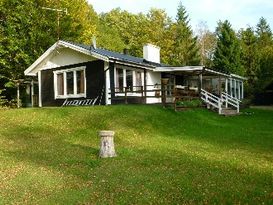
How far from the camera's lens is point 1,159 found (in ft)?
41.4

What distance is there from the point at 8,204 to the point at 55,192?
3.63 ft

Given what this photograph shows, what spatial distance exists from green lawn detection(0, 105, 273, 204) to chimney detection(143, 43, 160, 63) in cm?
1311

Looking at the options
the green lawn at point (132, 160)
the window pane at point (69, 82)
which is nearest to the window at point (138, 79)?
the window pane at point (69, 82)

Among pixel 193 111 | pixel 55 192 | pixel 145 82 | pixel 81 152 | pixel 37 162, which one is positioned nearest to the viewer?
pixel 55 192

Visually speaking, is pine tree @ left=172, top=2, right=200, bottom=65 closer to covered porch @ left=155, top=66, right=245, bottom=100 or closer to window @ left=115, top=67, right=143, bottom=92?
covered porch @ left=155, top=66, right=245, bottom=100

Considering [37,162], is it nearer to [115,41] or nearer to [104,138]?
[104,138]

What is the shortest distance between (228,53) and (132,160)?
4581 cm

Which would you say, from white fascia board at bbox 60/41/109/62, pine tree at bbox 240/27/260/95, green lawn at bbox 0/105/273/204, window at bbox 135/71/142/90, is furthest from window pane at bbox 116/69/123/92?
pine tree at bbox 240/27/260/95

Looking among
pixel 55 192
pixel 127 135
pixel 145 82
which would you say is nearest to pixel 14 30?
pixel 145 82

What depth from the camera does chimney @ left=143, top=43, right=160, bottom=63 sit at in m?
34.3

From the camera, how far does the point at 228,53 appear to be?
55.3 meters

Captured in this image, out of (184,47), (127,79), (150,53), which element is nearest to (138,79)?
(127,79)

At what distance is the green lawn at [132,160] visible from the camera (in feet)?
28.8

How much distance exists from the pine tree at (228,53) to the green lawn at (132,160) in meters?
33.4
